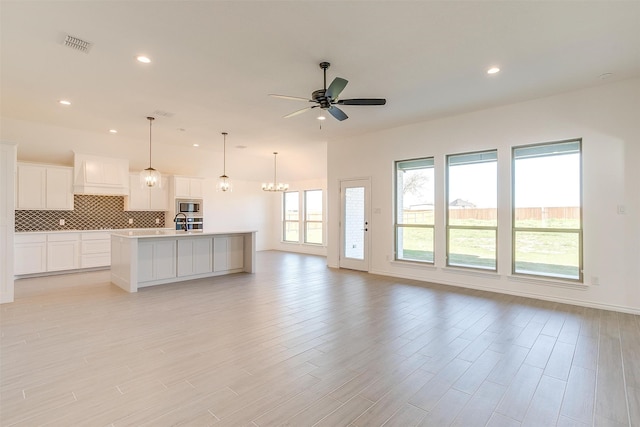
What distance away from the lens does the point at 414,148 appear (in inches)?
241

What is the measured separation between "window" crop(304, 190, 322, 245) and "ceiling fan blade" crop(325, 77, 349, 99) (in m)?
6.91

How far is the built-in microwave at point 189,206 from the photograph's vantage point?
8.67 metres

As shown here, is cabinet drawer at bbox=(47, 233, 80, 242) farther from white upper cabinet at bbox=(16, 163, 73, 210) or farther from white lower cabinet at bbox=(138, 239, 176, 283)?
white lower cabinet at bbox=(138, 239, 176, 283)

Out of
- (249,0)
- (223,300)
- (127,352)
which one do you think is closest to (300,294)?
(223,300)

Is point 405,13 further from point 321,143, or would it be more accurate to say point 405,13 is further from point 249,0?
point 321,143

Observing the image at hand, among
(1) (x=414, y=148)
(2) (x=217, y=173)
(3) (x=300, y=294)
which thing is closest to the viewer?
(3) (x=300, y=294)

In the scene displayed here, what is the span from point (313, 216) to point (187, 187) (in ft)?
13.3

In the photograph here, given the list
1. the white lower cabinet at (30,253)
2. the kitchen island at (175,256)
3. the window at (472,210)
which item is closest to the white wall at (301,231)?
the kitchen island at (175,256)

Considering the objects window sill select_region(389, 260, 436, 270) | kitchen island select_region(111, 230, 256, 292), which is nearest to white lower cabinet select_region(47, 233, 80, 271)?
kitchen island select_region(111, 230, 256, 292)

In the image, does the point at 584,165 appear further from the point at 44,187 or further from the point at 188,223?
the point at 44,187

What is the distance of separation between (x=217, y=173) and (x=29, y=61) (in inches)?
244

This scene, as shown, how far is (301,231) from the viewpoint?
10.8 meters

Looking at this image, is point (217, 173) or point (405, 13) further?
point (217, 173)

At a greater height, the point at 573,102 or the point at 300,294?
the point at 573,102
